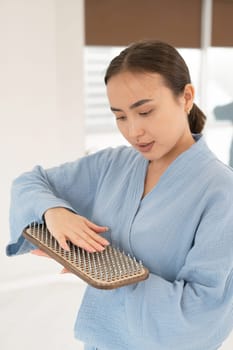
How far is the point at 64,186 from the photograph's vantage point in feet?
3.58

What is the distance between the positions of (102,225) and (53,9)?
171 cm

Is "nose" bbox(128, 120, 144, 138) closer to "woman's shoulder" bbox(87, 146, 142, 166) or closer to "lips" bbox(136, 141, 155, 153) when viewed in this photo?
"lips" bbox(136, 141, 155, 153)

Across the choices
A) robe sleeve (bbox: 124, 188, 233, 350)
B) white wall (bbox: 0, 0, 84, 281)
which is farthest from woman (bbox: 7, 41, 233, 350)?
white wall (bbox: 0, 0, 84, 281)

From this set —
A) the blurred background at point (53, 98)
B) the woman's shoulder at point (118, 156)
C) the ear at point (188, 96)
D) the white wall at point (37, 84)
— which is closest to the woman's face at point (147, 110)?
the ear at point (188, 96)

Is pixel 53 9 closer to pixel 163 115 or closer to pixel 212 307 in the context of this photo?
pixel 163 115

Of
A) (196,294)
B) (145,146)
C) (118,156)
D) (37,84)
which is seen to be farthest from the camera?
(37,84)

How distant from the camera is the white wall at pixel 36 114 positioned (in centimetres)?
232

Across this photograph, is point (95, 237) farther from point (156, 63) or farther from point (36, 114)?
point (36, 114)

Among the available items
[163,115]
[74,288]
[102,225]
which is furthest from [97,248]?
[74,288]

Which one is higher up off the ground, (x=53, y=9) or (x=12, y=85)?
(x=53, y=9)

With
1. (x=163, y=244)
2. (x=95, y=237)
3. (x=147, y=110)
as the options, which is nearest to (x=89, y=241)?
(x=95, y=237)

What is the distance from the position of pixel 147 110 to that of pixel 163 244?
0.24 metres

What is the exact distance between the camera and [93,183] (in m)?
1.09

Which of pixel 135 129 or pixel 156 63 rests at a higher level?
pixel 156 63
